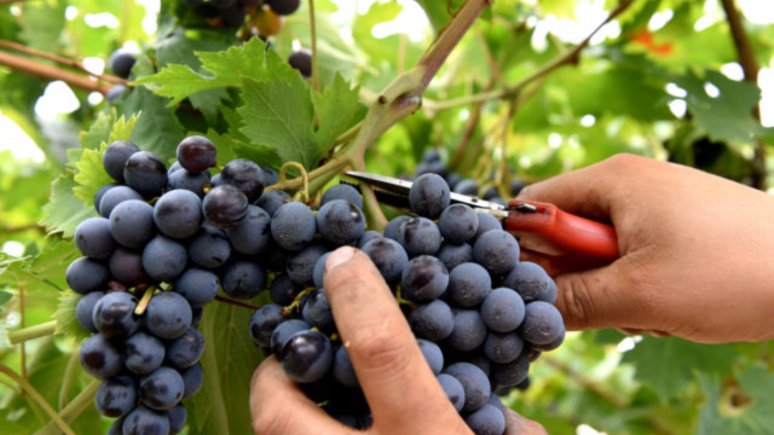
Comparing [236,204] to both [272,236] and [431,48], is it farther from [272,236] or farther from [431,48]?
[431,48]

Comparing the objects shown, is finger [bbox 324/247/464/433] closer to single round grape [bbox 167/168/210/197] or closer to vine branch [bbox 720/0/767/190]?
single round grape [bbox 167/168/210/197]

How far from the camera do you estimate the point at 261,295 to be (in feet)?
2.79

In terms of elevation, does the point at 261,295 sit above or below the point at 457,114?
above

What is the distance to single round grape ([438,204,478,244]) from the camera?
0.71 meters

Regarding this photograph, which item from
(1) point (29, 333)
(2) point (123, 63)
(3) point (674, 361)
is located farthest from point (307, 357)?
(3) point (674, 361)

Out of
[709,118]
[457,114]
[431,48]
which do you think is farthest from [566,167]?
[431,48]

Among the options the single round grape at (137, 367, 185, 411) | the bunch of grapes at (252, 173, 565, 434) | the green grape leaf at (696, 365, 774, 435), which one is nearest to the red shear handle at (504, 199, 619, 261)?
the bunch of grapes at (252, 173, 565, 434)

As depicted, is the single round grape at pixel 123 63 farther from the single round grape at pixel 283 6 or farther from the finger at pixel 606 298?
the finger at pixel 606 298

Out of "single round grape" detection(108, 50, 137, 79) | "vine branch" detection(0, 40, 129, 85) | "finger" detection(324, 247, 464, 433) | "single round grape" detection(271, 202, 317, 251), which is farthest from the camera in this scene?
"single round grape" detection(108, 50, 137, 79)

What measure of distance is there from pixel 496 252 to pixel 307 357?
0.72ft

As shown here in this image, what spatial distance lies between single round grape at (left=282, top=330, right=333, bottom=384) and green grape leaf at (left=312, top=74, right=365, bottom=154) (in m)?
Result: 0.28

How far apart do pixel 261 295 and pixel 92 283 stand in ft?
0.71

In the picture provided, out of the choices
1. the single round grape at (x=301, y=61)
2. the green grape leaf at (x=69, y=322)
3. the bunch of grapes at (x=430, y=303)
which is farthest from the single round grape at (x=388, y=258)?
the single round grape at (x=301, y=61)

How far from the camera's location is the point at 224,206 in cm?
65
